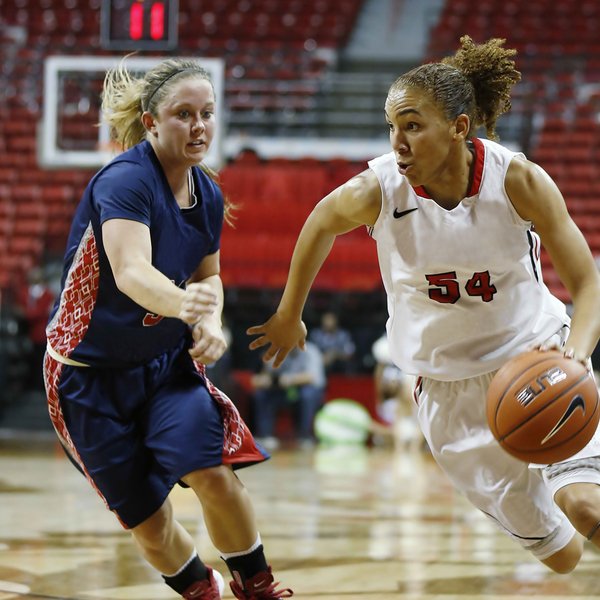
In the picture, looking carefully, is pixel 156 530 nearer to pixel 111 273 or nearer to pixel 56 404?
pixel 56 404

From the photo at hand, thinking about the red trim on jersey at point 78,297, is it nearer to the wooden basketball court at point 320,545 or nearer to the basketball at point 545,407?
the wooden basketball court at point 320,545

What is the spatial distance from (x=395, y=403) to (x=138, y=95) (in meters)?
8.41

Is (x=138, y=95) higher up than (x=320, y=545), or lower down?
higher up

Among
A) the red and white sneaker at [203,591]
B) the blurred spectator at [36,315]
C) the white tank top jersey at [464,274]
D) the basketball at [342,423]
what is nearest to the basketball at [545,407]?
the white tank top jersey at [464,274]

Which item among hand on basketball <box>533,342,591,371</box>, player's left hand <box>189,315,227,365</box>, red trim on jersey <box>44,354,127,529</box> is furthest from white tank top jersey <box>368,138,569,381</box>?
red trim on jersey <box>44,354,127,529</box>

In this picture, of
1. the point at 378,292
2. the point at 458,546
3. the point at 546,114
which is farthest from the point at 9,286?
the point at 458,546

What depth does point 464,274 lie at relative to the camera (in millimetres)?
3121

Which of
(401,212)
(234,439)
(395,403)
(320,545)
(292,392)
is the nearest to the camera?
(401,212)

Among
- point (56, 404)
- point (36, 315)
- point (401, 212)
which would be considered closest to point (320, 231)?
point (401, 212)

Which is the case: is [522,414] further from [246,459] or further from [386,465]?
[386,465]

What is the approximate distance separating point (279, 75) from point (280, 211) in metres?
3.63

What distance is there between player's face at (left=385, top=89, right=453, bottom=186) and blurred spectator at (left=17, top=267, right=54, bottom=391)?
9.24 metres

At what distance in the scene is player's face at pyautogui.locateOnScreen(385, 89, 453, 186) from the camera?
2.96 meters

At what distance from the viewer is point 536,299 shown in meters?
3.24
